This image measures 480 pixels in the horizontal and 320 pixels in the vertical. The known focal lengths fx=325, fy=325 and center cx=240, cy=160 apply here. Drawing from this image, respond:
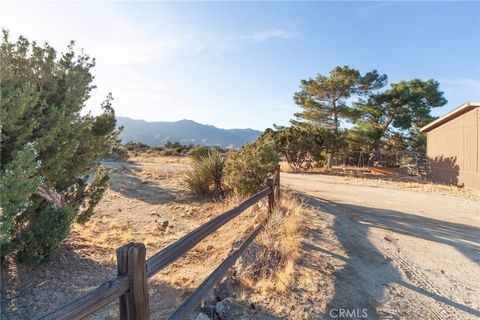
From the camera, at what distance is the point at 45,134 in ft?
14.5

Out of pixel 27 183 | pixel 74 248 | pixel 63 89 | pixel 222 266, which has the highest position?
pixel 63 89

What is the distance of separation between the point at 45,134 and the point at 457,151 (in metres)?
19.1

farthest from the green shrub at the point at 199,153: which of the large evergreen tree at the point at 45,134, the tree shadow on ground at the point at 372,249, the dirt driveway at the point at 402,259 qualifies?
the large evergreen tree at the point at 45,134

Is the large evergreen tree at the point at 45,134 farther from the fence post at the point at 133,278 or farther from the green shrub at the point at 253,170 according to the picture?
the green shrub at the point at 253,170

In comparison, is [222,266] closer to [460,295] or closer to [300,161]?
[460,295]

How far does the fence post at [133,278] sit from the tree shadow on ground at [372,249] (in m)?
2.10

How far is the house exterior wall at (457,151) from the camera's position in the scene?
615 inches

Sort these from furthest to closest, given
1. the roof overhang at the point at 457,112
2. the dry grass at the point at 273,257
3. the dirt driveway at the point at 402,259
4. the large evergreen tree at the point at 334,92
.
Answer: the large evergreen tree at the point at 334,92 → the roof overhang at the point at 457,112 → the dry grass at the point at 273,257 → the dirt driveway at the point at 402,259

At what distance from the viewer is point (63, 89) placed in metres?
5.07

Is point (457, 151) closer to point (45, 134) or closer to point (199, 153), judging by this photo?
point (199, 153)

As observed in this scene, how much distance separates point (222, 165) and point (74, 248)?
17.1ft

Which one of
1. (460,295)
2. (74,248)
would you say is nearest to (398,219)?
(460,295)

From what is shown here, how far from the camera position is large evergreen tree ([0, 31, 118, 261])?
3.97 metres

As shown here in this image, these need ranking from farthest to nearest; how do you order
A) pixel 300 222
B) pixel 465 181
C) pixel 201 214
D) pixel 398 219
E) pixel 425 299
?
1. pixel 465 181
2. pixel 201 214
3. pixel 398 219
4. pixel 300 222
5. pixel 425 299
